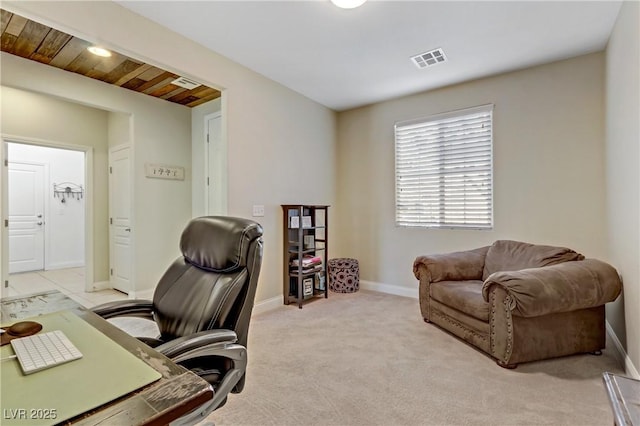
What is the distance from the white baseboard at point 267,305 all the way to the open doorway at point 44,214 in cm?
387

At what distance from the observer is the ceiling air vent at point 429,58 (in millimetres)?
2916

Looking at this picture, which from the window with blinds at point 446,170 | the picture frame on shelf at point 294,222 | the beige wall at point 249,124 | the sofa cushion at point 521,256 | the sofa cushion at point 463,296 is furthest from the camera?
the picture frame on shelf at point 294,222

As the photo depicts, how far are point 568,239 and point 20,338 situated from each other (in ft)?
13.0

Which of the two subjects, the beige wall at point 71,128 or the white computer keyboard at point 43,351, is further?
the beige wall at point 71,128

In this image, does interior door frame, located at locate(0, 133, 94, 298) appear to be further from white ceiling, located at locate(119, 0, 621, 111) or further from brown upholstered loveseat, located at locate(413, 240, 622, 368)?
brown upholstered loveseat, located at locate(413, 240, 622, 368)

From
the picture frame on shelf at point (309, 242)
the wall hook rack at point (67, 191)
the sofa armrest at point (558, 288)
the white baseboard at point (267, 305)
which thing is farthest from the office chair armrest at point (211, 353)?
the wall hook rack at point (67, 191)

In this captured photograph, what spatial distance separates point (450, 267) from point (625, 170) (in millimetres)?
1451

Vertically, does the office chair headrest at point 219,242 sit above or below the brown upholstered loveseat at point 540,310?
above

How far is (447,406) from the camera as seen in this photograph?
5.70ft

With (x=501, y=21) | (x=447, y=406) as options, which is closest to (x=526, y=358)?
(x=447, y=406)

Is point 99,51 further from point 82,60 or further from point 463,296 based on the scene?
point 463,296

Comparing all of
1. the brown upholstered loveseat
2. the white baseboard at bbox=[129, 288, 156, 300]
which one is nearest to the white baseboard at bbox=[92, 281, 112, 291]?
the white baseboard at bbox=[129, 288, 156, 300]

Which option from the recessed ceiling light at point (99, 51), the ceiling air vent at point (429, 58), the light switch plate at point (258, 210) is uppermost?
the recessed ceiling light at point (99, 51)

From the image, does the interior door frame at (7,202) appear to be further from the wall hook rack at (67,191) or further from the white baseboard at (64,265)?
the wall hook rack at (67,191)
